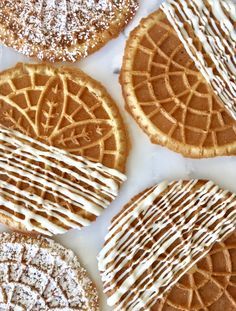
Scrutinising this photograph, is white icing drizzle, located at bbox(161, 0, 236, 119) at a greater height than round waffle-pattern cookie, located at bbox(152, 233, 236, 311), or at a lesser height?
greater

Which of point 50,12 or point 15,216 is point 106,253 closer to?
point 15,216

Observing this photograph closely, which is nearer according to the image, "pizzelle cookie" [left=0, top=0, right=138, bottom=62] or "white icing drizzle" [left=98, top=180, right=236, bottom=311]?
"white icing drizzle" [left=98, top=180, right=236, bottom=311]

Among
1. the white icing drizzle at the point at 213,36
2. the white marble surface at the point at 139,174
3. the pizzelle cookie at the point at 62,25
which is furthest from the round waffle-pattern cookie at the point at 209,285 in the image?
the pizzelle cookie at the point at 62,25

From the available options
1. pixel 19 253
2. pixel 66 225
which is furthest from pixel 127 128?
pixel 19 253

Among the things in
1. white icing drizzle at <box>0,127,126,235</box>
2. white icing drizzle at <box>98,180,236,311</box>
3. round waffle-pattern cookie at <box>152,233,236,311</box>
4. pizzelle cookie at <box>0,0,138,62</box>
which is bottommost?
round waffle-pattern cookie at <box>152,233,236,311</box>

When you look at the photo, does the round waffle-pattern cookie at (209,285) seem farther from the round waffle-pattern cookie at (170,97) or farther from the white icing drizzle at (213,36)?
the white icing drizzle at (213,36)

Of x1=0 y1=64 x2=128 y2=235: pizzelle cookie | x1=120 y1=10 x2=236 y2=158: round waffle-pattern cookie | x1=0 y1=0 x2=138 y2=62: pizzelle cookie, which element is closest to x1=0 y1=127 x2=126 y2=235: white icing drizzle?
x1=0 y1=64 x2=128 y2=235: pizzelle cookie

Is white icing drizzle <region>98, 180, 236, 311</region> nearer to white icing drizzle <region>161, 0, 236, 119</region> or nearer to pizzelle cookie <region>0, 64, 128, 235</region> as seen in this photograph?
pizzelle cookie <region>0, 64, 128, 235</region>

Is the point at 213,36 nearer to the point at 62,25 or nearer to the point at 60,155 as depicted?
the point at 62,25
